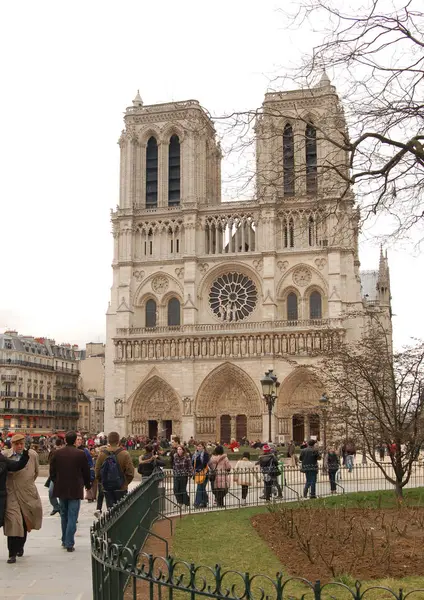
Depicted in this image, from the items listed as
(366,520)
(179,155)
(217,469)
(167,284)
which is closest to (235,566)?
(366,520)

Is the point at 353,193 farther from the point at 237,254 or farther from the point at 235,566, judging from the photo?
the point at 237,254

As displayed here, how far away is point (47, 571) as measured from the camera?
24.9 ft

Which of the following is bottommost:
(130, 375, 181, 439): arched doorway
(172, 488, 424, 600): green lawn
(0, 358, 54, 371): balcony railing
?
(172, 488, 424, 600): green lawn

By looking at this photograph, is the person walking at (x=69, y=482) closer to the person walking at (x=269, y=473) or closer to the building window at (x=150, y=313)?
the person walking at (x=269, y=473)

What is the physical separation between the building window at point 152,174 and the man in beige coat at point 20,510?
130ft

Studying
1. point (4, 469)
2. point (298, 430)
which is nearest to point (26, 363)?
point (298, 430)

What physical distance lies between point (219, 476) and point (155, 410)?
31249 mm

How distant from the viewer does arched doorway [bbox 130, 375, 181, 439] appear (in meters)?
45.0

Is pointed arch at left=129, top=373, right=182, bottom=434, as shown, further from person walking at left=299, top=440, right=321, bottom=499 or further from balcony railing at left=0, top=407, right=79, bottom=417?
person walking at left=299, top=440, right=321, bottom=499

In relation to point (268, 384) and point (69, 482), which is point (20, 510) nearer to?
point (69, 482)

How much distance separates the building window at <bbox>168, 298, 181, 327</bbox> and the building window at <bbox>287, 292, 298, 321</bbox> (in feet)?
22.3

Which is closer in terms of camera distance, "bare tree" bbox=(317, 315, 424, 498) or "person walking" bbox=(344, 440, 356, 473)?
"bare tree" bbox=(317, 315, 424, 498)

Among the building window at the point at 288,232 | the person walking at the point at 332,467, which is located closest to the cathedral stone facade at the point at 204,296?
the building window at the point at 288,232

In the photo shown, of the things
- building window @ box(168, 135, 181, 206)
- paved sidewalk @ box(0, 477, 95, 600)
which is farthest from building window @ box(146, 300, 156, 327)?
paved sidewalk @ box(0, 477, 95, 600)
